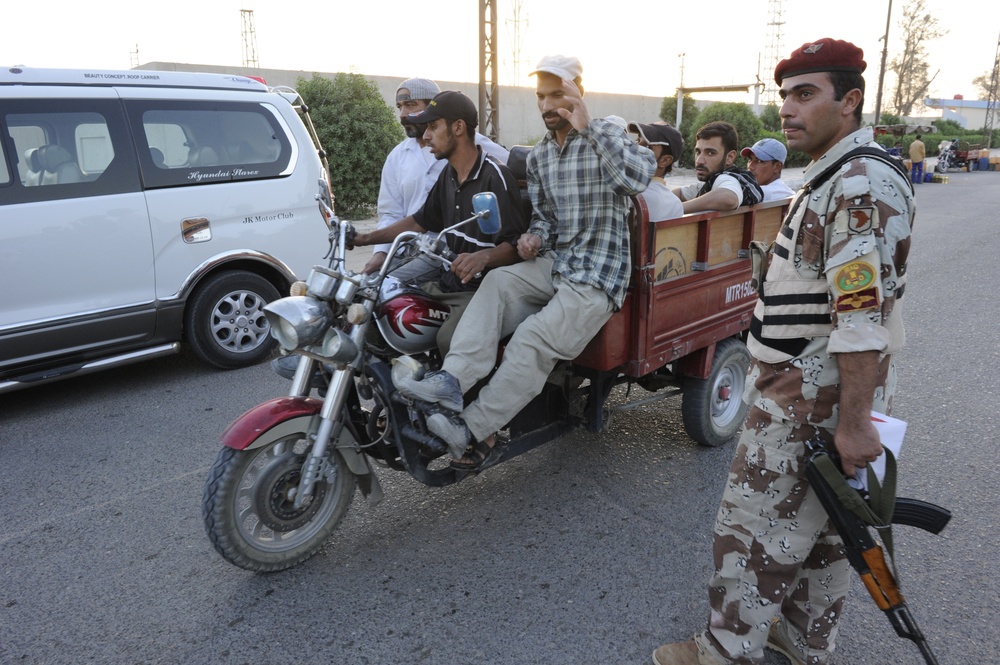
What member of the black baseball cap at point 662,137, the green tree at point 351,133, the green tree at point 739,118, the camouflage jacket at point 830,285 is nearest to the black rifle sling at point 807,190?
the camouflage jacket at point 830,285

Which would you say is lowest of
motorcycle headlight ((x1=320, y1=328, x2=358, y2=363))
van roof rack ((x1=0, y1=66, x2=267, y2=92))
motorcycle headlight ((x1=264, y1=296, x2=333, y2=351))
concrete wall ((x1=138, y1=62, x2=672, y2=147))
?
motorcycle headlight ((x1=320, y1=328, x2=358, y2=363))

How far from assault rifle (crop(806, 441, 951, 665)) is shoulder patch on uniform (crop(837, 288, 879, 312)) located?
16.4 inches

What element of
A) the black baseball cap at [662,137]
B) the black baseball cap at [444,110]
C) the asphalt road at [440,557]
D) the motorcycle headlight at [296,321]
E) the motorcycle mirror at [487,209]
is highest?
the black baseball cap at [444,110]

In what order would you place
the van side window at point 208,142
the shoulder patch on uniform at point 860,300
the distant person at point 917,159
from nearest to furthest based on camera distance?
→ the shoulder patch on uniform at point 860,300 → the van side window at point 208,142 → the distant person at point 917,159

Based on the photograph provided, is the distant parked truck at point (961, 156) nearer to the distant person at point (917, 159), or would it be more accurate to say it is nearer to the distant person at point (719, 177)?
the distant person at point (917, 159)

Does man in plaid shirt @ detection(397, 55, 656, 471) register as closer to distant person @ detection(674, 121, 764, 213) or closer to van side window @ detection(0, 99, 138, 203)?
distant person @ detection(674, 121, 764, 213)

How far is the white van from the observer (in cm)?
468

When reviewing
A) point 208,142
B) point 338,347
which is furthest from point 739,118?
point 338,347

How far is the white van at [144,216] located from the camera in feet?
15.4

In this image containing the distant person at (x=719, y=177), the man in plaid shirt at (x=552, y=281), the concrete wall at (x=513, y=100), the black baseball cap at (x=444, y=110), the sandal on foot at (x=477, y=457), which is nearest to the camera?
the man in plaid shirt at (x=552, y=281)

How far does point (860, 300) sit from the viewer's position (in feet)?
6.05

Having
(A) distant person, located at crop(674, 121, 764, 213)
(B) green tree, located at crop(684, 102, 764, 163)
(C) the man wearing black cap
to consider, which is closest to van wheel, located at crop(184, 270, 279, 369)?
(C) the man wearing black cap

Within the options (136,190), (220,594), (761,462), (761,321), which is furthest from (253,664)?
(136,190)

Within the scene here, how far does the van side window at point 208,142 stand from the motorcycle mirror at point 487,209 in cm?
350
